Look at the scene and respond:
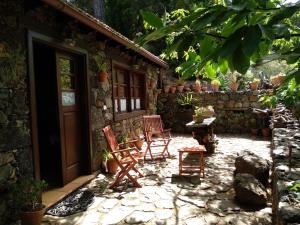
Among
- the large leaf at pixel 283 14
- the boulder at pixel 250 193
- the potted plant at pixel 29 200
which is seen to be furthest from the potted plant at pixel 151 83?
the large leaf at pixel 283 14

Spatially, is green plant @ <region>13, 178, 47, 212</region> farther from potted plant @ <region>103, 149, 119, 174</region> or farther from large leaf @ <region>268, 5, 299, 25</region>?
large leaf @ <region>268, 5, 299, 25</region>

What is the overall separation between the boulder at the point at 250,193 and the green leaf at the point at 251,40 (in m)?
3.04

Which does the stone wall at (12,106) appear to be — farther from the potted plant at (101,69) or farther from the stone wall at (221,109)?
the stone wall at (221,109)

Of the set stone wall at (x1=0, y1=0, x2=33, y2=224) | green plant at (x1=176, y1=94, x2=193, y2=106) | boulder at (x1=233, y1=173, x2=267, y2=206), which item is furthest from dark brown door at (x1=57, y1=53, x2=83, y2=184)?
green plant at (x1=176, y1=94, x2=193, y2=106)

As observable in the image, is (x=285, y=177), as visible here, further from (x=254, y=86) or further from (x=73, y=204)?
(x=254, y=86)

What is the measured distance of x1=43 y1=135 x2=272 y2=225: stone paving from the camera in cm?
305

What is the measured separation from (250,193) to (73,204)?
7.07ft

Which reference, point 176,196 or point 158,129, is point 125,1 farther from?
point 176,196

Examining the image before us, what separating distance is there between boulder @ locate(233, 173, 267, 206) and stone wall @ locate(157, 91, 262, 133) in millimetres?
6126

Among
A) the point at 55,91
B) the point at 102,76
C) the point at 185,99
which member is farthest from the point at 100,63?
the point at 185,99

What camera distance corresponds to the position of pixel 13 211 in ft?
9.80

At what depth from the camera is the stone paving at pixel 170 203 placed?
3.05 meters

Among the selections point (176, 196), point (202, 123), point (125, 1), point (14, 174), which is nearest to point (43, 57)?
point (14, 174)

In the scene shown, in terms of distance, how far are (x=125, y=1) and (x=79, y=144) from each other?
9.49 m
